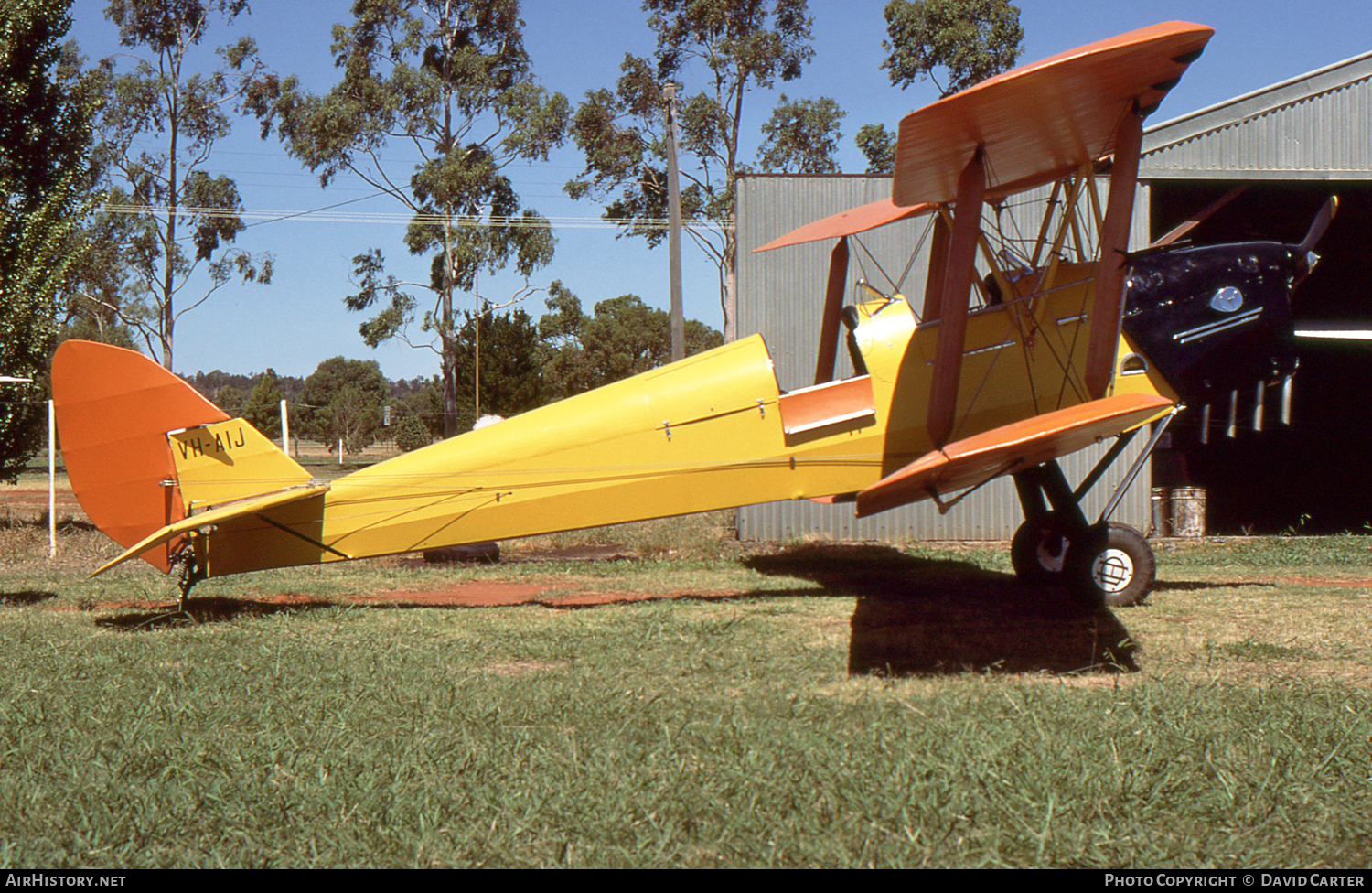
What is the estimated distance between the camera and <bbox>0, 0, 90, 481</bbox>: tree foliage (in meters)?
13.2

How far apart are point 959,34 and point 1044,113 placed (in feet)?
92.3

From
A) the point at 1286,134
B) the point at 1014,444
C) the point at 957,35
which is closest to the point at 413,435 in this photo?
the point at 957,35

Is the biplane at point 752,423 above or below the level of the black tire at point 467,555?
above

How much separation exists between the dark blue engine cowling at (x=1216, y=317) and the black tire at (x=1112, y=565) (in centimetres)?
109

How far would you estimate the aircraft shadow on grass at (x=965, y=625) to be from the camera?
16.0 feet

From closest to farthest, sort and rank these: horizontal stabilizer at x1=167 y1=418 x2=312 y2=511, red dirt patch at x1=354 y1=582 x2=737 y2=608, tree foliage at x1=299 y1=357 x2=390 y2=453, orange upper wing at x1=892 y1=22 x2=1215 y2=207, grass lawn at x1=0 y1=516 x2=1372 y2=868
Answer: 1. grass lawn at x1=0 y1=516 x2=1372 y2=868
2. orange upper wing at x1=892 y1=22 x2=1215 y2=207
3. horizontal stabilizer at x1=167 y1=418 x2=312 y2=511
4. red dirt patch at x1=354 y1=582 x2=737 y2=608
5. tree foliage at x1=299 y1=357 x2=390 y2=453

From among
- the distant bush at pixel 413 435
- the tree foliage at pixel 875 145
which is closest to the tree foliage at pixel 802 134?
the tree foliage at pixel 875 145

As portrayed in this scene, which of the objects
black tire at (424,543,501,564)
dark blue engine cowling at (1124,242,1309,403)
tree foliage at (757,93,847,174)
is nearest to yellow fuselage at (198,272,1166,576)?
dark blue engine cowling at (1124,242,1309,403)

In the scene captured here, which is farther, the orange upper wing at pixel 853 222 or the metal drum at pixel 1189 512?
the metal drum at pixel 1189 512

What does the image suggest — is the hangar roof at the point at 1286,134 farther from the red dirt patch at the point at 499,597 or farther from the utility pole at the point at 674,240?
the red dirt patch at the point at 499,597

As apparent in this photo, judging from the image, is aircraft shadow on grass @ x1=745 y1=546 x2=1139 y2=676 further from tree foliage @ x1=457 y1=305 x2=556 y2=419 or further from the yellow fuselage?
tree foliage @ x1=457 y1=305 x2=556 y2=419

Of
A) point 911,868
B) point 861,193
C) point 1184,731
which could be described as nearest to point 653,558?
point 861,193

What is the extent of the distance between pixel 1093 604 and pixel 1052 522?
41.6 inches

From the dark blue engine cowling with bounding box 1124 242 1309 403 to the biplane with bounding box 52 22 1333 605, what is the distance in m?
0.01
